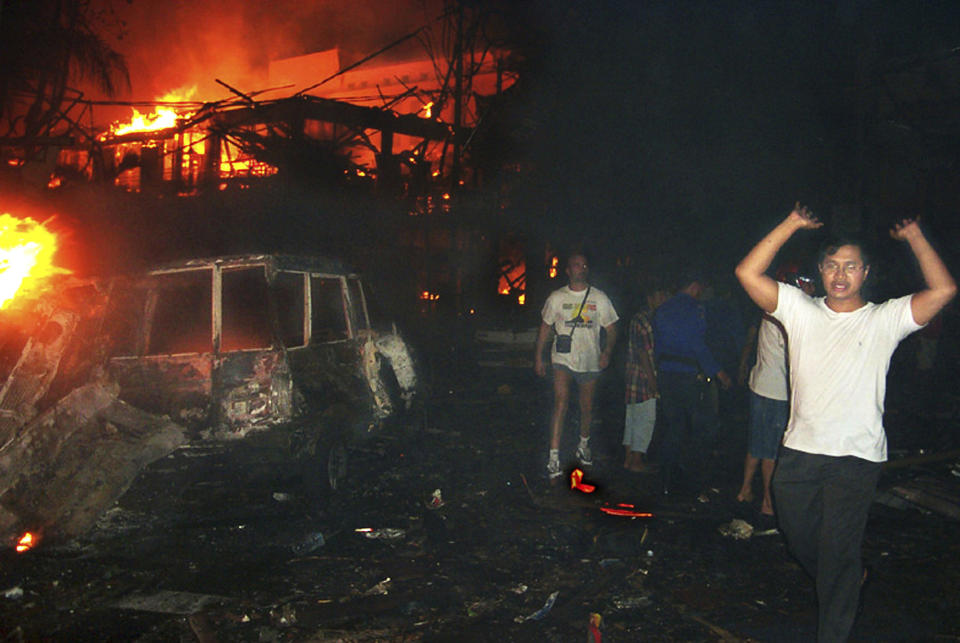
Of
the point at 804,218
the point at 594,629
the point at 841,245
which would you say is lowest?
the point at 594,629

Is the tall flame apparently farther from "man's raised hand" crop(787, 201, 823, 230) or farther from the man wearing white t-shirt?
the man wearing white t-shirt

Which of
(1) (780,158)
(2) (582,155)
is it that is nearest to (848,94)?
(1) (780,158)

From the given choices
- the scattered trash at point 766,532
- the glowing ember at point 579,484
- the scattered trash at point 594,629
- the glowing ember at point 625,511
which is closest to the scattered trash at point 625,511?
the glowing ember at point 625,511

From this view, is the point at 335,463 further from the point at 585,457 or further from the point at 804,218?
the point at 804,218

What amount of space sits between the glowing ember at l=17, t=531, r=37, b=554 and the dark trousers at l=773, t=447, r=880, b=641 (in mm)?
4950

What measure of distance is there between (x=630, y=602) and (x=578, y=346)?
9.84 ft

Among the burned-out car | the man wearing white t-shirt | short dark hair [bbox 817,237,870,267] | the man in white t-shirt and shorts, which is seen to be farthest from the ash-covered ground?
short dark hair [bbox 817,237,870,267]

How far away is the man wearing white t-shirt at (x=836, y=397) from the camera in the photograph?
3.25m

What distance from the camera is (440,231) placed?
18.4 metres

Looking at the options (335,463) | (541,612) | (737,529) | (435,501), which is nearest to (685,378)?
(737,529)

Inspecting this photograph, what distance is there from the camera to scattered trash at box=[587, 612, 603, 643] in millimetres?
3593

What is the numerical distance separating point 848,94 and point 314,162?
10528mm

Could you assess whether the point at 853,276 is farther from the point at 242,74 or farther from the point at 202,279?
the point at 242,74

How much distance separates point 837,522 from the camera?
10.8ft
